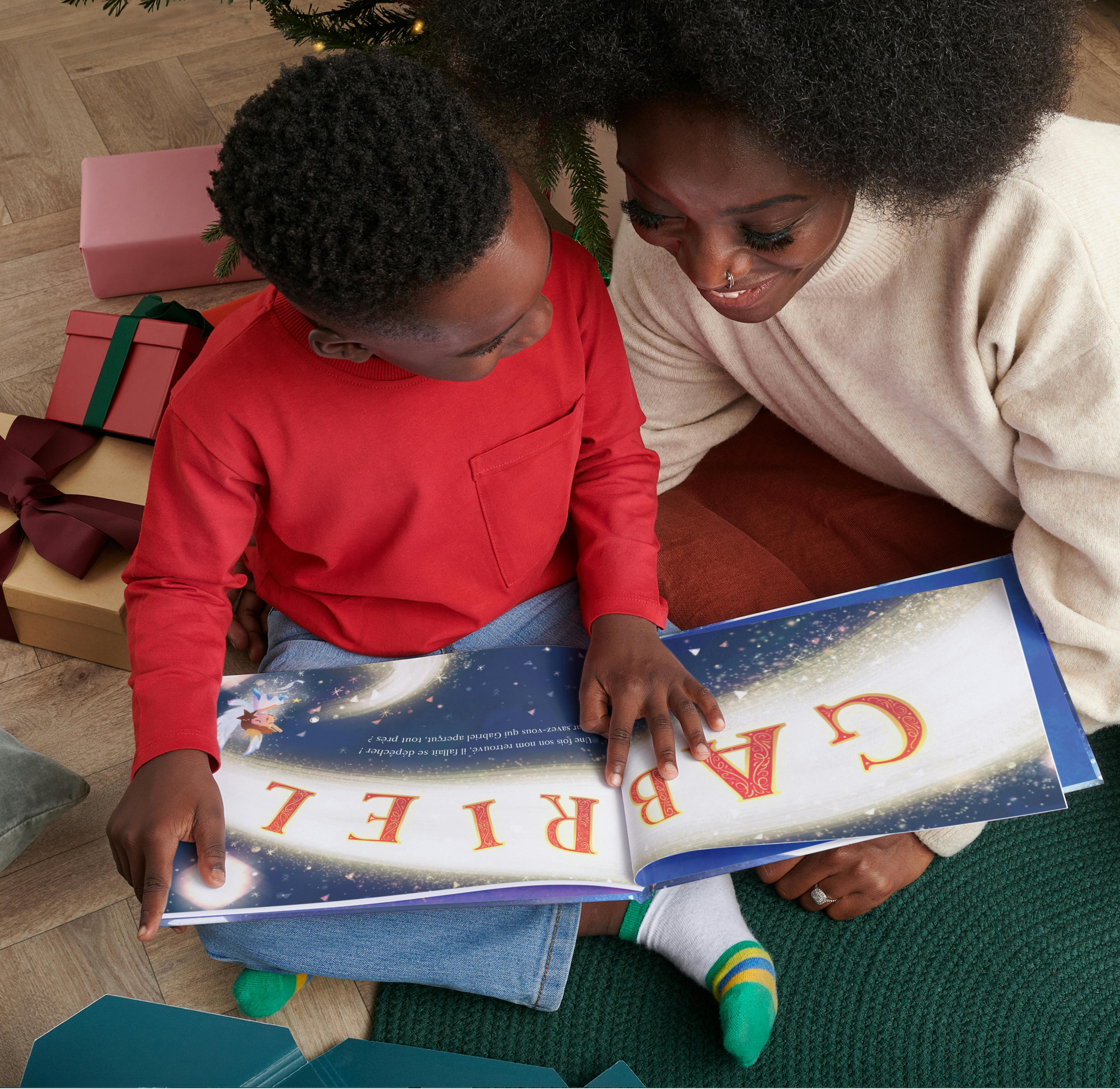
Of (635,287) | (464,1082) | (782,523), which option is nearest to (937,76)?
(635,287)

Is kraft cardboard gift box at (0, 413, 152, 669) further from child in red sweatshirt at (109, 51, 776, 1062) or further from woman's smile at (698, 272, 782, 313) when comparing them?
woman's smile at (698, 272, 782, 313)

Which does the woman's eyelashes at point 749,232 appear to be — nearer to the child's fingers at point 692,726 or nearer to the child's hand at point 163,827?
the child's fingers at point 692,726

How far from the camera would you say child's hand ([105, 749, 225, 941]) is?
0.77 m

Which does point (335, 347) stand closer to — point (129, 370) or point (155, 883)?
point (155, 883)

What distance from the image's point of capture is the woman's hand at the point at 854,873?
3.21 feet

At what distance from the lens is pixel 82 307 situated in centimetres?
156

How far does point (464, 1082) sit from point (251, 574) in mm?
595

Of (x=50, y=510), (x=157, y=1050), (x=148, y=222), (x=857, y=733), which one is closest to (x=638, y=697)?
(x=857, y=733)

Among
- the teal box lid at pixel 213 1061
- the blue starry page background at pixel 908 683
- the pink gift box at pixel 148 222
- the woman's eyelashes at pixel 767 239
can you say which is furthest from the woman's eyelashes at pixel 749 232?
the pink gift box at pixel 148 222

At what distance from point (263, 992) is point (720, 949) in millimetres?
439

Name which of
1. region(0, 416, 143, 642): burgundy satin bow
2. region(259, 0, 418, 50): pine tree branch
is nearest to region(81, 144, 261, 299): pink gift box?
region(0, 416, 143, 642): burgundy satin bow

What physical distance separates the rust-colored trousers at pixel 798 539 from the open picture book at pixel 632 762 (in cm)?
15

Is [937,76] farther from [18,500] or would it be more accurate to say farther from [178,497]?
[18,500]

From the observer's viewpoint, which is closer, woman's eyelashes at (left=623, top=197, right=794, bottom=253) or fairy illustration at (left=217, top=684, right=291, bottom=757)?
woman's eyelashes at (left=623, top=197, right=794, bottom=253)
